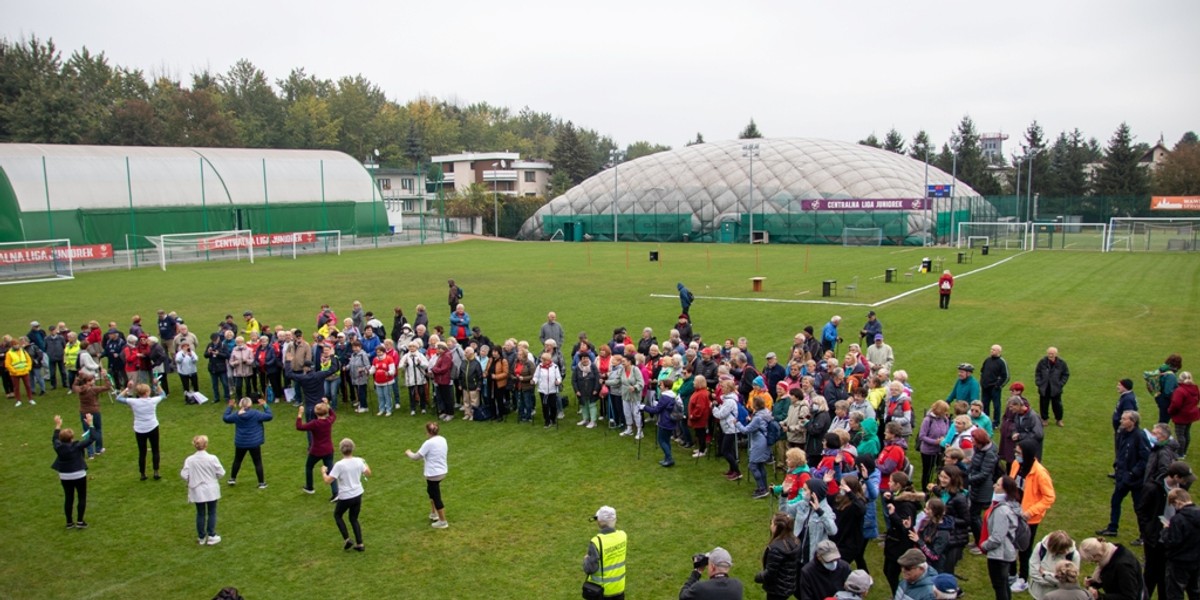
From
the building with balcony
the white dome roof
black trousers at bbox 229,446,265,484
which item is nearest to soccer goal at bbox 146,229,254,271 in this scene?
the white dome roof

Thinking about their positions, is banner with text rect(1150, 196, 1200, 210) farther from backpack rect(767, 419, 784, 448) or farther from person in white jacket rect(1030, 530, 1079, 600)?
person in white jacket rect(1030, 530, 1079, 600)

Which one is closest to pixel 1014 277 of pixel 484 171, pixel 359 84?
pixel 484 171

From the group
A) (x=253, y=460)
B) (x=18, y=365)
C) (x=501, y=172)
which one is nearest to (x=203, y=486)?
(x=253, y=460)

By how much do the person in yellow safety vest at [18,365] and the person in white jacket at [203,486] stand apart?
9581 mm

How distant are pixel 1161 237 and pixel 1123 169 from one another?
37560 millimetres

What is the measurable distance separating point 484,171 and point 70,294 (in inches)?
2825

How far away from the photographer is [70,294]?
109 ft

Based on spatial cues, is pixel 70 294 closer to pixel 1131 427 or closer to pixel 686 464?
pixel 686 464

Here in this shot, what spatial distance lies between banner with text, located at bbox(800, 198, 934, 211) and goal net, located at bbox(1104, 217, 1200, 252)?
529 inches

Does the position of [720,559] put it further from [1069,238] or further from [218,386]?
[1069,238]

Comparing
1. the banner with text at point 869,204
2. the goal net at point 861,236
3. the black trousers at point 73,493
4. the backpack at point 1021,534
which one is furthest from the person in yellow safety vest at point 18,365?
the banner with text at point 869,204

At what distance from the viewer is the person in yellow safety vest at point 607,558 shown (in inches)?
283

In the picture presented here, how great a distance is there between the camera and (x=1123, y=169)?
87438 mm

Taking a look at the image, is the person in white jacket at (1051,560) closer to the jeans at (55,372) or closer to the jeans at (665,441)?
the jeans at (665,441)
